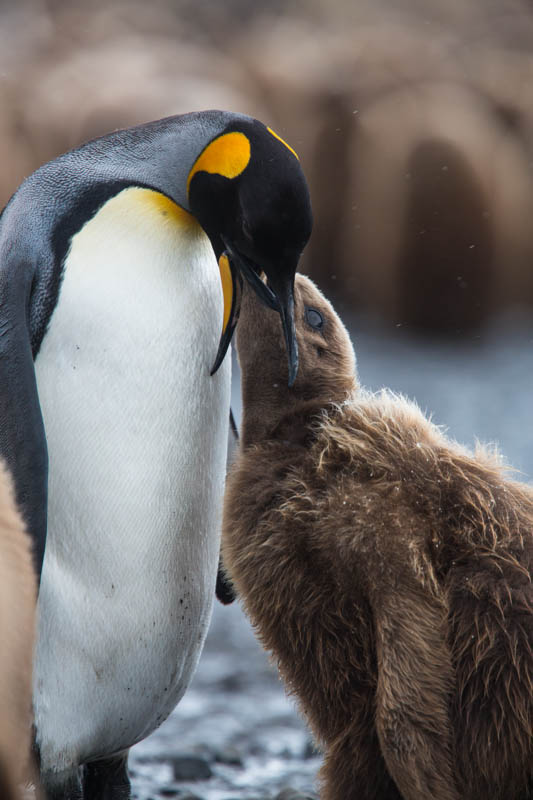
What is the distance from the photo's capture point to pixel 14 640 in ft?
3.21

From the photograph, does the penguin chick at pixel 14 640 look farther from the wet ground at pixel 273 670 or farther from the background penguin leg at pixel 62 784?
the wet ground at pixel 273 670

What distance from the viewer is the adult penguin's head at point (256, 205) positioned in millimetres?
1098

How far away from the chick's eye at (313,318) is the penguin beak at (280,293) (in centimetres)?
22

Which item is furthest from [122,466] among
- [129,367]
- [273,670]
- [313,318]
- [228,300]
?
[273,670]

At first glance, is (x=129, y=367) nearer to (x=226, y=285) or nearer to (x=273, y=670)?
(x=226, y=285)

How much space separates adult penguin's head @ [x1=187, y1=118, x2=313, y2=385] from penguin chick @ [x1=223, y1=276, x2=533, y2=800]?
7.1 inches

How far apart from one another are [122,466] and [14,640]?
0.93 ft

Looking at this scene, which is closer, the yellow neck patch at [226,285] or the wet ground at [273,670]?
the yellow neck patch at [226,285]

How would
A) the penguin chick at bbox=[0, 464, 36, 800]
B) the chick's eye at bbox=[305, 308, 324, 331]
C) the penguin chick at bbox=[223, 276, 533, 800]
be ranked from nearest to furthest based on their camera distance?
1. the penguin chick at bbox=[0, 464, 36, 800]
2. the penguin chick at bbox=[223, 276, 533, 800]
3. the chick's eye at bbox=[305, 308, 324, 331]

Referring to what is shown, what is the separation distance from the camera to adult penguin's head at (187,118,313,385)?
110 cm

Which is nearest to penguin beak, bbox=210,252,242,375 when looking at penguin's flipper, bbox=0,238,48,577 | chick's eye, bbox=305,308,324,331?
chick's eye, bbox=305,308,324,331

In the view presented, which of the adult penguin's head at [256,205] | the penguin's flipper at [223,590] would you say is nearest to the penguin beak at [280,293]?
the adult penguin's head at [256,205]

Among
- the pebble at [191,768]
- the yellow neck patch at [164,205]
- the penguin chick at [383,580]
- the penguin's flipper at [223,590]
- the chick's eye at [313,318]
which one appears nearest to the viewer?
the penguin chick at [383,580]

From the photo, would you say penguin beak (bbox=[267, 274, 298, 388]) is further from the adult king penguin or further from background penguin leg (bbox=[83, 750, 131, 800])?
background penguin leg (bbox=[83, 750, 131, 800])
